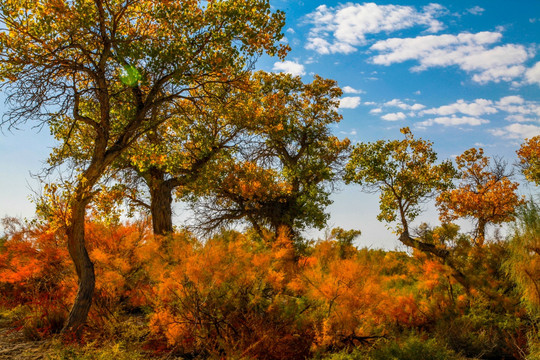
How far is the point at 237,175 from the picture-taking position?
1634 centimetres

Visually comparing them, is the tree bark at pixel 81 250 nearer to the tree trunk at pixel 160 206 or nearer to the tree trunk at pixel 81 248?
the tree trunk at pixel 81 248

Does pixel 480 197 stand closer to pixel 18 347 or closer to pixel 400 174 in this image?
pixel 400 174

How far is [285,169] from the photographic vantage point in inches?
675

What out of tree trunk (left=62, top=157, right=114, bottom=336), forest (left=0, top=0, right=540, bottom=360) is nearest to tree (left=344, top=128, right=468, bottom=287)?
forest (left=0, top=0, right=540, bottom=360)

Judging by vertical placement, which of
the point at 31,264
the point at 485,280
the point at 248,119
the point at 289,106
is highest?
the point at 289,106

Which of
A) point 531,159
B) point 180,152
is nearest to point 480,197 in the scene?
point 531,159

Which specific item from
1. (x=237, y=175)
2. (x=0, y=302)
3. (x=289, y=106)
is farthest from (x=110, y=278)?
(x=289, y=106)

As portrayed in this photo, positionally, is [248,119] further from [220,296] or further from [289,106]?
[220,296]

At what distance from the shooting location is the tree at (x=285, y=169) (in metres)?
16.1

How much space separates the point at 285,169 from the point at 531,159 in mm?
12687

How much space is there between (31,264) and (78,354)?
6.82 meters

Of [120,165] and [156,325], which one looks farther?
[120,165]

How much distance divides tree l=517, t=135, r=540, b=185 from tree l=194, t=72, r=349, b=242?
9077mm

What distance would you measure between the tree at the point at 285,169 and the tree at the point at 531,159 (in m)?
9.08
